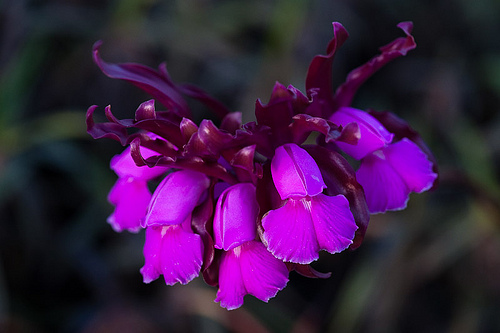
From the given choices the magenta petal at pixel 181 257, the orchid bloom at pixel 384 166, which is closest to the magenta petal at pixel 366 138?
the orchid bloom at pixel 384 166

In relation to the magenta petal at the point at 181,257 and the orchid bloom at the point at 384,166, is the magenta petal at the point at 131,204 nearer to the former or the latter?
the magenta petal at the point at 181,257

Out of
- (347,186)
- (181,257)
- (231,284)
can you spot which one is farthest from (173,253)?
(347,186)

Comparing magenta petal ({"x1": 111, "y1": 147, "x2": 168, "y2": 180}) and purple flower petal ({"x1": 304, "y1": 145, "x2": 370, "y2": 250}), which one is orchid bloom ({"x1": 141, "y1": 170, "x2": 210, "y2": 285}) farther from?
purple flower petal ({"x1": 304, "y1": 145, "x2": 370, "y2": 250})

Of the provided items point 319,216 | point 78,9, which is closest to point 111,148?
point 78,9

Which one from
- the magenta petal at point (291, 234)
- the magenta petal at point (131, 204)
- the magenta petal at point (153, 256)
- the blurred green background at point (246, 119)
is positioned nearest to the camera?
the magenta petal at point (291, 234)

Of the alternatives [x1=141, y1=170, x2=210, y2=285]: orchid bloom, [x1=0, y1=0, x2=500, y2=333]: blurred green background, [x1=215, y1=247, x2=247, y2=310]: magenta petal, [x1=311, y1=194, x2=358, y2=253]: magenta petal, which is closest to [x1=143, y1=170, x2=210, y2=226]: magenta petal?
[x1=141, y1=170, x2=210, y2=285]: orchid bloom

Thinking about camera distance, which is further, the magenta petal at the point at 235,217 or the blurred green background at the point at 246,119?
the blurred green background at the point at 246,119
